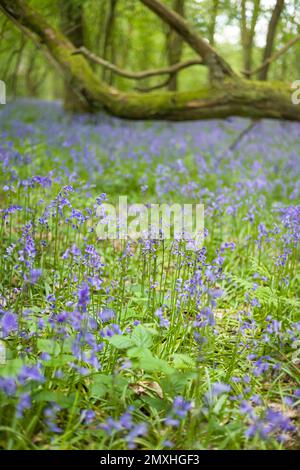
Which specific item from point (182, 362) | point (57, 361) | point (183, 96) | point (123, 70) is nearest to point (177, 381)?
point (182, 362)

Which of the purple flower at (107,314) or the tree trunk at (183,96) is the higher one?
the tree trunk at (183,96)

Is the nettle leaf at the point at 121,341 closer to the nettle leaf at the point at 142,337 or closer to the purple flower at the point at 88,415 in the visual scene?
the nettle leaf at the point at 142,337

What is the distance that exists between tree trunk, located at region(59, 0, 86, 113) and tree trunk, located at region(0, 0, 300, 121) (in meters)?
3.14

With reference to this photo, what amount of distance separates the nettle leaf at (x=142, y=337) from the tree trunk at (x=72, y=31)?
7.31 metres

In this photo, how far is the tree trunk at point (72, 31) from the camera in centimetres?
927

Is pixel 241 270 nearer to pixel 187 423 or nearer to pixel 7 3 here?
pixel 187 423

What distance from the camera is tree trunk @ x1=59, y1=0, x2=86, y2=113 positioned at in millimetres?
9273

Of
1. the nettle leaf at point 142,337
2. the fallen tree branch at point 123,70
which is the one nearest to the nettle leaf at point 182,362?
the nettle leaf at point 142,337

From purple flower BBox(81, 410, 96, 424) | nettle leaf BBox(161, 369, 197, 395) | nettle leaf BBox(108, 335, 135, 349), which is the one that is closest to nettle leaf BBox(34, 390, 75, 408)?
purple flower BBox(81, 410, 96, 424)

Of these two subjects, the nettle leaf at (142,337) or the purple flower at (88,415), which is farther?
the nettle leaf at (142,337)

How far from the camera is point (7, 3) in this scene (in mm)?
4938

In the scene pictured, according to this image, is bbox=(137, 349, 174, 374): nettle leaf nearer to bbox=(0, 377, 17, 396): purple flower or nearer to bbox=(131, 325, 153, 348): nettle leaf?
bbox=(131, 325, 153, 348): nettle leaf
